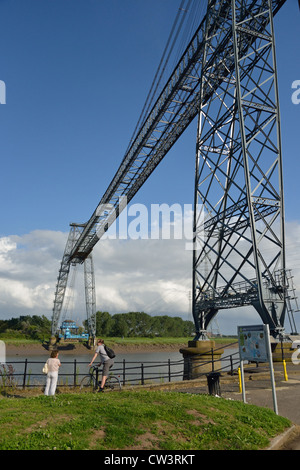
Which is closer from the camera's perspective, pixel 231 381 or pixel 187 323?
pixel 231 381

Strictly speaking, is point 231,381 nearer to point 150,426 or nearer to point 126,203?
point 150,426

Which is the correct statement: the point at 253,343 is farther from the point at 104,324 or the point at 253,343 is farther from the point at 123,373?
the point at 104,324

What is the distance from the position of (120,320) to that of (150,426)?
103 meters

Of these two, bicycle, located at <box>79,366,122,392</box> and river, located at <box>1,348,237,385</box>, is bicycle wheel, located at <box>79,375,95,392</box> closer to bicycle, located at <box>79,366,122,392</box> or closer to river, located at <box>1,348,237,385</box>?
bicycle, located at <box>79,366,122,392</box>

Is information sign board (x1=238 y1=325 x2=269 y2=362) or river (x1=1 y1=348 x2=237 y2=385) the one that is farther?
river (x1=1 y1=348 x2=237 y2=385)

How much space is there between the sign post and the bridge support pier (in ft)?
21.0

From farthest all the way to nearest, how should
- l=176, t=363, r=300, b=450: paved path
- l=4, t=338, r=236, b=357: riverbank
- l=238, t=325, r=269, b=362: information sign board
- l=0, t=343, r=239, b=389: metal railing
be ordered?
l=4, t=338, r=236, b=357: riverbank
l=0, t=343, r=239, b=389: metal railing
l=176, t=363, r=300, b=450: paved path
l=238, t=325, r=269, b=362: information sign board

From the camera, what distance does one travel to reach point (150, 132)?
985 inches

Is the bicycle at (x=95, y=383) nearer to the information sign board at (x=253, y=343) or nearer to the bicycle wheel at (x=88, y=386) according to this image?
the bicycle wheel at (x=88, y=386)

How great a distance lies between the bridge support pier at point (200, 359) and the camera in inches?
580

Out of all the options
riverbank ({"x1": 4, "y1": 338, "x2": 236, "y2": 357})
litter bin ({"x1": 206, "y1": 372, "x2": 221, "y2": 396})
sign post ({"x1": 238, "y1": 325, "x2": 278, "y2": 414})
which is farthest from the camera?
riverbank ({"x1": 4, "y1": 338, "x2": 236, "y2": 357})

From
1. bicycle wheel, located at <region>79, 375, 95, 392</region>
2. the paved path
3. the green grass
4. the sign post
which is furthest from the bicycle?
the sign post

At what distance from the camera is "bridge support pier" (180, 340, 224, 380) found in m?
14.7
